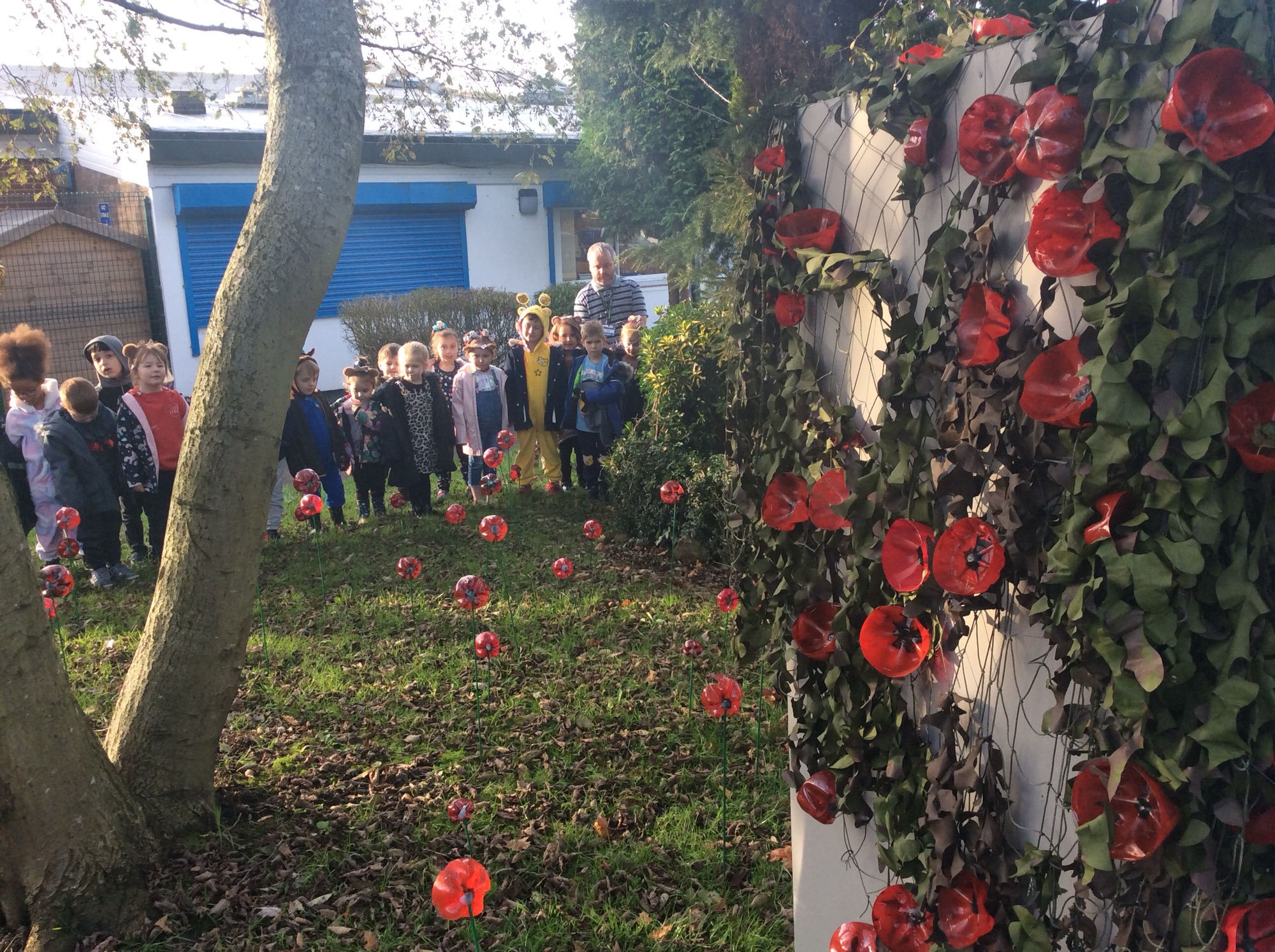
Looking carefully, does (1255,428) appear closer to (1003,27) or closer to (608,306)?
(1003,27)

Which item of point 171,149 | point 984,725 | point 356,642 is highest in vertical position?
point 171,149

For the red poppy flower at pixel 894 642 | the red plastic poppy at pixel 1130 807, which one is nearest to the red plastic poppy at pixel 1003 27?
the red poppy flower at pixel 894 642

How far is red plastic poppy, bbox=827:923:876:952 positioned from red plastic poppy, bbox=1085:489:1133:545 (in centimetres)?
115

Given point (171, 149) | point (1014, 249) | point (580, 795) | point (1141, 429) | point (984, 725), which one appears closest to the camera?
point (1141, 429)

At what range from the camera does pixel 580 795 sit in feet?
12.0

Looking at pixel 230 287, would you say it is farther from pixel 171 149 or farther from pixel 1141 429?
pixel 171 149

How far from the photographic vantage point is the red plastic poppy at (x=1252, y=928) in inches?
61.9

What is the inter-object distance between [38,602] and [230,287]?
1074 mm

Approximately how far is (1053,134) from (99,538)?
6586mm

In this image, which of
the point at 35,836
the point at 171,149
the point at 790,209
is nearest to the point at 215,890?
the point at 35,836

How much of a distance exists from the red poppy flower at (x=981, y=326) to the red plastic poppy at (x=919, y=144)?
0.33 meters

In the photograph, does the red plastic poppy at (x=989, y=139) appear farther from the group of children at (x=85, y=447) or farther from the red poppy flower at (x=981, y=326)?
the group of children at (x=85, y=447)

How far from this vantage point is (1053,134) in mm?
1681

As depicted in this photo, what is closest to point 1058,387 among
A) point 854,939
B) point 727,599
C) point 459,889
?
point 854,939
